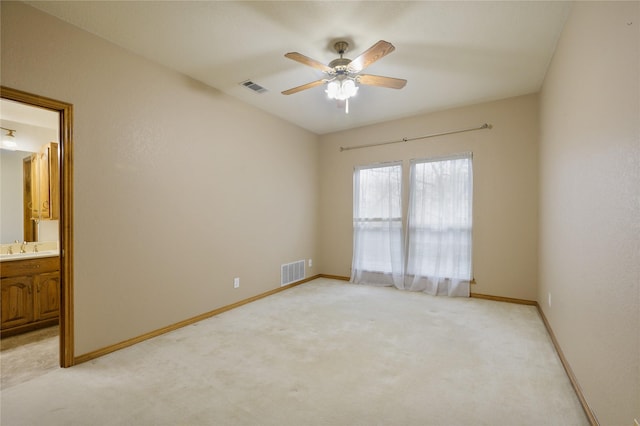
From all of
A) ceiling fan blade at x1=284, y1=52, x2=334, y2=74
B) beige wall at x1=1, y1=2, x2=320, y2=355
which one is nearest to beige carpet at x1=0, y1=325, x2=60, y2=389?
beige wall at x1=1, y1=2, x2=320, y2=355

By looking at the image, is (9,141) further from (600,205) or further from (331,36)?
(600,205)

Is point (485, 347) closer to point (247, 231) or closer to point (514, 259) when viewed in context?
point (514, 259)

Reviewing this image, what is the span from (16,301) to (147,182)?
1.91 m

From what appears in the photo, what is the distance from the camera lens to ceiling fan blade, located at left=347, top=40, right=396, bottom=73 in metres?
2.10

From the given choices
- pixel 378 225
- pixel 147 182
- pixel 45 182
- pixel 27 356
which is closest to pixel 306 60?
pixel 147 182

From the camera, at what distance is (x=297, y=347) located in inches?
104

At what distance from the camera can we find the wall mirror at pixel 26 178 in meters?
3.56

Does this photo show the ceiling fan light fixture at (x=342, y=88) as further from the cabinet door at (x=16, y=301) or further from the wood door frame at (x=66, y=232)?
the cabinet door at (x=16, y=301)

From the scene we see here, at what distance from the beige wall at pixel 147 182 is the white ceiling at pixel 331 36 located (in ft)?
0.82

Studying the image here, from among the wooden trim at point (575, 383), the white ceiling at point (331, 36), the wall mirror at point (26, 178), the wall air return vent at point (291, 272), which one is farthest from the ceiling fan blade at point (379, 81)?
the wall mirror at point (26, 178)

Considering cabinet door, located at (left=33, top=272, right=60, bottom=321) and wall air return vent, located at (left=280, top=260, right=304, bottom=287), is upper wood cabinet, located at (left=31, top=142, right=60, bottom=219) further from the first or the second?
wall air return vent, located at (left=280, top=260, right=304, bottom=287)

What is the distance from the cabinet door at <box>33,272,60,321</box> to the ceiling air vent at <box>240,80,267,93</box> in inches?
124

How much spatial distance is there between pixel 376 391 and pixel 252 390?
857 millimetres

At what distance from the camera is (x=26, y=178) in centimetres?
373
